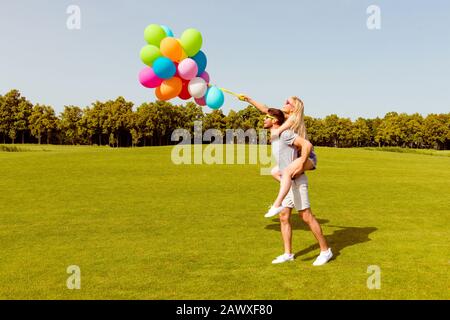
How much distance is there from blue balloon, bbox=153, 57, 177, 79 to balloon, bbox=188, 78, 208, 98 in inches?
20.8

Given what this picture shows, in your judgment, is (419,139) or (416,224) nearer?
(416,224)

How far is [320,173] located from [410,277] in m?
19.2

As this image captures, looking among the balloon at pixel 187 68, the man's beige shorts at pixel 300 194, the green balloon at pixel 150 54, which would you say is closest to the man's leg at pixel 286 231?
the man's beige shorts at pixel 300 194

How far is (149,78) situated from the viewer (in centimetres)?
877

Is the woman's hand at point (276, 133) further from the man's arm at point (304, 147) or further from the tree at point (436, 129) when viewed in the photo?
the tree at point (436, 129)

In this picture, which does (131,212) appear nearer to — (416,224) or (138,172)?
(416,224)

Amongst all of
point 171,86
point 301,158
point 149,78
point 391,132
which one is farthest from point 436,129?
point 301,158

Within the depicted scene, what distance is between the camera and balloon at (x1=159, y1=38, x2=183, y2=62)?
8.63 metres

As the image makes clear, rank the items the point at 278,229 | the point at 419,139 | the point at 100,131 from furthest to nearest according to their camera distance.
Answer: the point at 419,139 < the point at 100,131 < the point at 278,229
